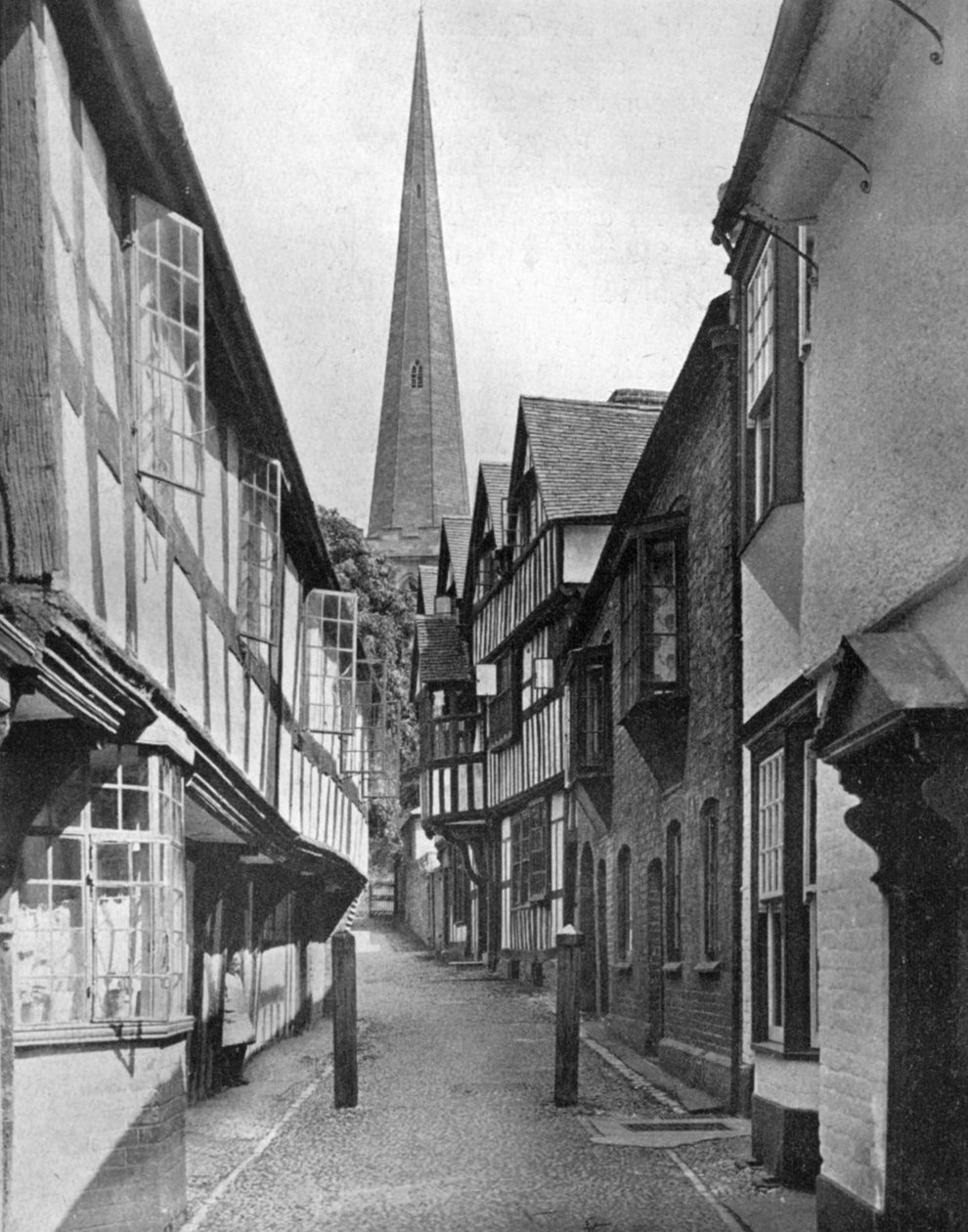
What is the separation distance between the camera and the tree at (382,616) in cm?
4525

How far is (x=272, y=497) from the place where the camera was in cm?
1359

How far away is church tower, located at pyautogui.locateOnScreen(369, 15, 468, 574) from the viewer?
216ft

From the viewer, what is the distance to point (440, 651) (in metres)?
37.3

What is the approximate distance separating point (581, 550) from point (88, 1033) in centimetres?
1863

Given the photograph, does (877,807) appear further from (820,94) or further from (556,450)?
(556,450)

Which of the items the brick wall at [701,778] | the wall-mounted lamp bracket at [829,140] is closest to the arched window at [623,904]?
the brick wall at [701,778]

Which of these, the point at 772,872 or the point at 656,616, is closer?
the point at 772,872

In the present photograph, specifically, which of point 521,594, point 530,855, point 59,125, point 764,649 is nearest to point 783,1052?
point 764,649

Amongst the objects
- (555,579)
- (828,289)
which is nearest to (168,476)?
(828,289)

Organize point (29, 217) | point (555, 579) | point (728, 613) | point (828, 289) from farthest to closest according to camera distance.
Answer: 1. point (555, 579)
2. point (728, 613)
3. point (828, 289)
4. point (29, 217)

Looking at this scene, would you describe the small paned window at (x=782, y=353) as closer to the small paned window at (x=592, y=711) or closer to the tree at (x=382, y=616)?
the small paned window at (x=592, y=711)

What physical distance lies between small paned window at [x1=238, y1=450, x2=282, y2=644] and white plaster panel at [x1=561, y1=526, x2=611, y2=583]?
11533mm

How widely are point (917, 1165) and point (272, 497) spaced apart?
28.1 feet

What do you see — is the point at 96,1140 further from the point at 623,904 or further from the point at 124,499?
the point at 623,904
